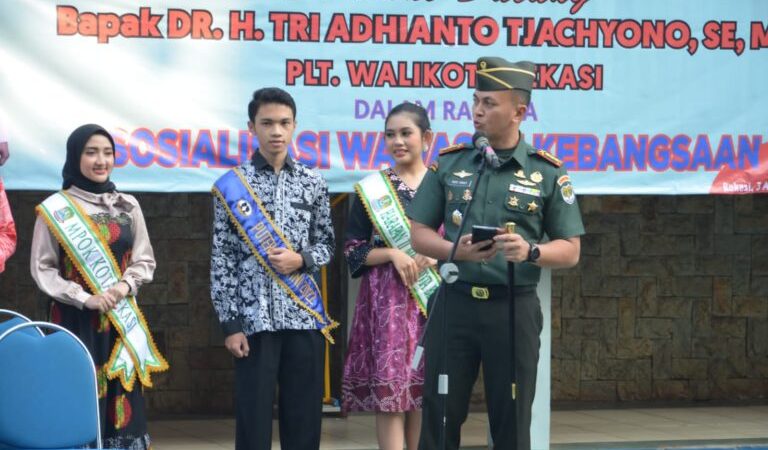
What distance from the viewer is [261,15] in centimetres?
679

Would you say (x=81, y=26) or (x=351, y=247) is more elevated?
(x=81, y=26)

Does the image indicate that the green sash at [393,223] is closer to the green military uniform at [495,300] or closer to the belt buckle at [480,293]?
the green military uniform at [495,300]

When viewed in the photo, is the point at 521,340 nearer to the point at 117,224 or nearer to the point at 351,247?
the point at 351,247

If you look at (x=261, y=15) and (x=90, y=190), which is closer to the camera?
(x=90, y=190)

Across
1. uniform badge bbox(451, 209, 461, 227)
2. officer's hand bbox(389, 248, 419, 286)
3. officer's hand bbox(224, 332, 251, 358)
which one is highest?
uniform badge bbox(451, 209, 461, 227)

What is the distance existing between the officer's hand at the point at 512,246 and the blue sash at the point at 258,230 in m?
1.44

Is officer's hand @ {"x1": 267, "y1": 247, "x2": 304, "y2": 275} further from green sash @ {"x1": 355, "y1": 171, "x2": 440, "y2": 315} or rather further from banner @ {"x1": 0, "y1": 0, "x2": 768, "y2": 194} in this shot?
banner @ {"x1": 0, "y1": 0, "x2": 768, "y2": 194}

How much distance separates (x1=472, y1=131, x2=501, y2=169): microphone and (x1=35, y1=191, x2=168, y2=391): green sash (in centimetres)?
196

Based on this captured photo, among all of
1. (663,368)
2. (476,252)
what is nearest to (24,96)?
(476,252)

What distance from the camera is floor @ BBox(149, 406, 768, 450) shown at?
7699 mm

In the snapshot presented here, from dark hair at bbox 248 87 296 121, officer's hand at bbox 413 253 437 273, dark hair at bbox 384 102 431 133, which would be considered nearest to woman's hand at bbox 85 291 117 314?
dark hair at bbox 248 87 296 121

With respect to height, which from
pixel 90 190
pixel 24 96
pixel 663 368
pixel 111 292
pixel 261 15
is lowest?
pixel 663 368

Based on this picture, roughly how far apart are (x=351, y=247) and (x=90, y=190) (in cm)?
125

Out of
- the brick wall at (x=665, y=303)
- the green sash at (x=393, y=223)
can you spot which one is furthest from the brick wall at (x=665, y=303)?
the green sash at (x=393, y=223)
